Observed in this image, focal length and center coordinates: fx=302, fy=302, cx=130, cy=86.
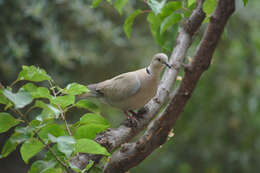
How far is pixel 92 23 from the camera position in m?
2.31

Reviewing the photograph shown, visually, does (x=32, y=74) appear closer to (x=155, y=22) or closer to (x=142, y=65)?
(x=155, y=22)

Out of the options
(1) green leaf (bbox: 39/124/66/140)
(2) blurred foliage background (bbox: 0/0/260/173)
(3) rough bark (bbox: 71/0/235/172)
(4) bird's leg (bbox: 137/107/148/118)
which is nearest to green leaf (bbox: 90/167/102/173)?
(3) rough bark (bbox: 71/0/235/172)

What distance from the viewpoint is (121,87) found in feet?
3.84

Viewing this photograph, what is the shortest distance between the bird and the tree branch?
0.13 ft

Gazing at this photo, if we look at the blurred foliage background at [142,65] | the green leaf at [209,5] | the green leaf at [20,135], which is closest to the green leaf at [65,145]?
the green leaf at [20,135]

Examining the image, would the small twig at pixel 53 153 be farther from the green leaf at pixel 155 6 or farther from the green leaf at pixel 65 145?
the green leaf at pixel 155 6

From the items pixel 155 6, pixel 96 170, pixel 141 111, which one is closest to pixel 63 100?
pixel 96 170

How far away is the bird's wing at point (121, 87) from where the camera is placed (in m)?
1.14

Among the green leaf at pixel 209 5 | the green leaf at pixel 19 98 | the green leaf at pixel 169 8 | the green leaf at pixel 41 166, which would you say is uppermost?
the green leaf at pixel 209 5

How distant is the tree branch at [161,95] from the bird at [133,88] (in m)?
0.04

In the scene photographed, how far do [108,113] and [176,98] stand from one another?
2103 mm

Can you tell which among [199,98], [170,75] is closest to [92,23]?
[199,98]

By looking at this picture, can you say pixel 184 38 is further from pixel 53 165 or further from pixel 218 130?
pixel 218 130

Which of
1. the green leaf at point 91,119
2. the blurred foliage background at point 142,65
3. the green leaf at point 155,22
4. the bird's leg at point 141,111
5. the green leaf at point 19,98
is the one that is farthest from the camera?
the blurred foliage background at point 142,65
